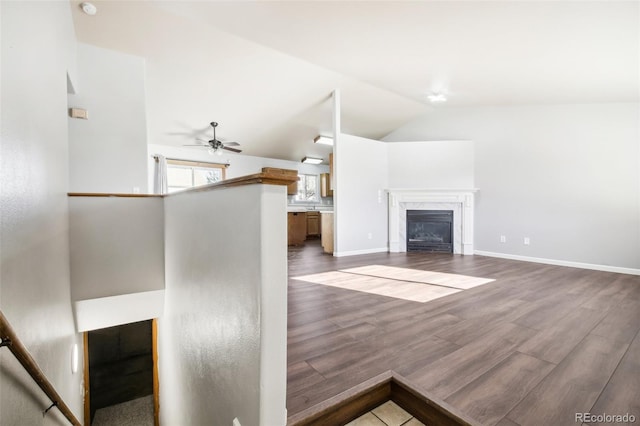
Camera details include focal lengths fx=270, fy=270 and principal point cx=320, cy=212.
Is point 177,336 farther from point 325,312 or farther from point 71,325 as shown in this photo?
point 325,312

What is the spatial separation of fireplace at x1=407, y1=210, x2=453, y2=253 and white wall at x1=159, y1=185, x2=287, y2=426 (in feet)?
15.3

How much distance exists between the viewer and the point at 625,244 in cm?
385

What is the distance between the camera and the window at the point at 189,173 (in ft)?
21.5

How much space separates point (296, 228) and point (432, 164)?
3702mm

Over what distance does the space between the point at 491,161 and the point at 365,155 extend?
7.86 feet

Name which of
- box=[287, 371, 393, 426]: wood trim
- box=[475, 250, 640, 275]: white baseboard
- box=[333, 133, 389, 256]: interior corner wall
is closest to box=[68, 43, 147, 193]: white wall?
box=[333, 133, 389, 256]: interior corner wall

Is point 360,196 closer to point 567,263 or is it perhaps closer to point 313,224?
point 313,224

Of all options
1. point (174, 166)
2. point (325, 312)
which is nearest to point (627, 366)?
point (325, 312)

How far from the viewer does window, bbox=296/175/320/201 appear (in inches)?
346

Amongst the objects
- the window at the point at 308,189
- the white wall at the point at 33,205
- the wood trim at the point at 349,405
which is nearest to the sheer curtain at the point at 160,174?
the white wall at the point at 33,205

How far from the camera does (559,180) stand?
4410 mm

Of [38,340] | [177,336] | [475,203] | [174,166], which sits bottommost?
[177,336]

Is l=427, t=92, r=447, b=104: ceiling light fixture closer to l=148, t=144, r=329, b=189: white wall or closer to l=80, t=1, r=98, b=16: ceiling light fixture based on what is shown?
l=148, t=144, r=329, b=189: white wall

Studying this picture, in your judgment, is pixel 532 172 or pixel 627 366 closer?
pixel 627 366
